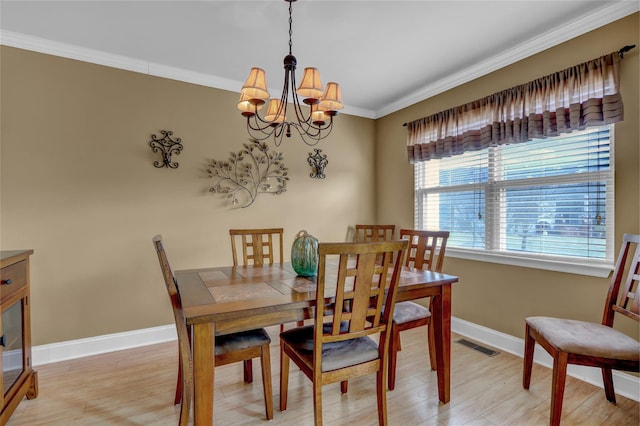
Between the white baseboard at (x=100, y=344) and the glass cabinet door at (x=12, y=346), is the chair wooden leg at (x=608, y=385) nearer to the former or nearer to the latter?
the white baseboard at (x=100, y=344)

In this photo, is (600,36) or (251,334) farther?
(600,36)

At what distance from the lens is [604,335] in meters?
1.70

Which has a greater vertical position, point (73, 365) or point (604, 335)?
point (604, 335)

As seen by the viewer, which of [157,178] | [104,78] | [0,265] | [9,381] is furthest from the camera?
[157,178]

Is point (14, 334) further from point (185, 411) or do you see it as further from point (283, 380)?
point (283, 380)

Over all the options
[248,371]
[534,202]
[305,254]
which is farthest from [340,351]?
[534,202]

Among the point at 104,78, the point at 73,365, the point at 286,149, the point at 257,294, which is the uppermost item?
the point at 104,78

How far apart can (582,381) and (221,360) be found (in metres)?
2.39

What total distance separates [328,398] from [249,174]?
7.09 ft

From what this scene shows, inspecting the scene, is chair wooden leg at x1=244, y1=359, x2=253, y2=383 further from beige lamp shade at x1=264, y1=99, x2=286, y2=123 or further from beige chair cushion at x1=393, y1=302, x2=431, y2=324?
beige lamp shade at x1=264, y1=99, x2=286, y2=123

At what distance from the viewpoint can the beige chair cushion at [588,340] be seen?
5.14ft

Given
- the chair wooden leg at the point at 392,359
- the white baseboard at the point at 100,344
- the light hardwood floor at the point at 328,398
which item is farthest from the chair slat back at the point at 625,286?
the white baseboard at the point at 100,344

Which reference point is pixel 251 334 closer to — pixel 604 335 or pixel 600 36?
pixel 604 335

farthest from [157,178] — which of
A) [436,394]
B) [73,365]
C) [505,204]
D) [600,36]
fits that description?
[600,36]
